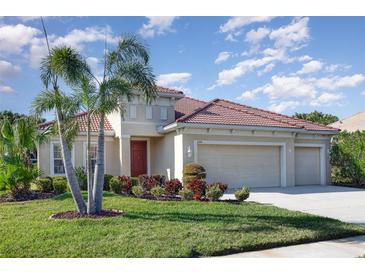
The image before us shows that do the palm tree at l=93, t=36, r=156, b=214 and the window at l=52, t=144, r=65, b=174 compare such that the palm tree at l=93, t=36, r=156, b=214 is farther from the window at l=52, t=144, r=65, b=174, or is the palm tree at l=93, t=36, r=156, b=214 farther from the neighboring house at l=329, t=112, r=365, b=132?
the neighboring house at l=329, t=112, r=365, b=132

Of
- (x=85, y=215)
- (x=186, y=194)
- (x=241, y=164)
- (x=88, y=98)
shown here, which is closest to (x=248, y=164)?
(x=241, y=164)

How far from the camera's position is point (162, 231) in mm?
7457

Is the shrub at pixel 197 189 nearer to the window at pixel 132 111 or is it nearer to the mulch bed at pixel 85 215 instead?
the mulch bed at pixel 85 215

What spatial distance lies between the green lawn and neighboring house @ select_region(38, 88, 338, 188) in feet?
21.7

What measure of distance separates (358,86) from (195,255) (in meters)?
13.3

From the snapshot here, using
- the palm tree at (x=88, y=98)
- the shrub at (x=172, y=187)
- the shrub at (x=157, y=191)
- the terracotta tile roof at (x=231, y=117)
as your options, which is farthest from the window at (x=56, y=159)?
the palm tree at (x=88, y=98)

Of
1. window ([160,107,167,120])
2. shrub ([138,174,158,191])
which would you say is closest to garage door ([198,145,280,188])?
window ([160,107,167,120])

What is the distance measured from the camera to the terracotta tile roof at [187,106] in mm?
20720

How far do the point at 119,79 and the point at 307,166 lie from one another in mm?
13669

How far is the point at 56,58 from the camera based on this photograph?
861cm

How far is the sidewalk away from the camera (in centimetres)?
623

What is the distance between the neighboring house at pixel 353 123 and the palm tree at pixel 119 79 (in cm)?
2604

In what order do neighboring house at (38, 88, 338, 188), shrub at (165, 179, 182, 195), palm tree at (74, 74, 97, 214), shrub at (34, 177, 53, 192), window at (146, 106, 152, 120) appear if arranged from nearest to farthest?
palm tree at (74, 74, 97, 214) < shrub at (165, 179, 182, 195) < shrub at (34, 177, 53, 192) < neighboring house at (38, 88, 338, 188) < window at (146, 106, 152, 120)

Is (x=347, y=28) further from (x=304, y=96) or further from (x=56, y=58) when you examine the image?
(x=56, y=58)
